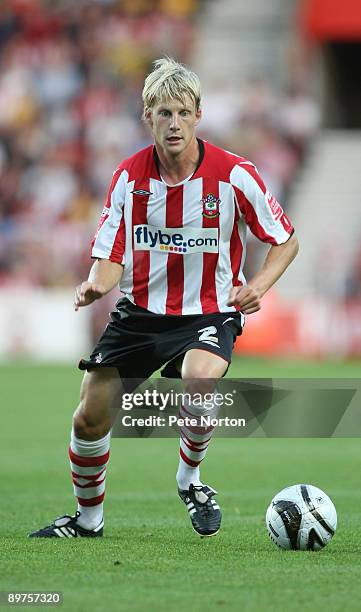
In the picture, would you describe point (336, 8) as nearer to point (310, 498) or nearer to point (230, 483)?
point (230, 483)

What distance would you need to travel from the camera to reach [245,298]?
5.82 meters

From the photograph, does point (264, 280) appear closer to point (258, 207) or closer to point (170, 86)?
point (258, 207)

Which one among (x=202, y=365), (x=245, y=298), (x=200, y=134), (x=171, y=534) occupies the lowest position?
(x=200, y=134)

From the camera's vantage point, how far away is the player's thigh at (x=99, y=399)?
6.04m

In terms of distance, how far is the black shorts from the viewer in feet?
20.1

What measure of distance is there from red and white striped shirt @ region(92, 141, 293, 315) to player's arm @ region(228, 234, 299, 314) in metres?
0.05

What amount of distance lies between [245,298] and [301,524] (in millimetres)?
1027

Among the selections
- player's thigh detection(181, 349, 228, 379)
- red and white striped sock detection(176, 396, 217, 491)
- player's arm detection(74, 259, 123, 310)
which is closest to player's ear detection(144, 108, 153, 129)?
player's arm detection(74, 259, 123, 310)

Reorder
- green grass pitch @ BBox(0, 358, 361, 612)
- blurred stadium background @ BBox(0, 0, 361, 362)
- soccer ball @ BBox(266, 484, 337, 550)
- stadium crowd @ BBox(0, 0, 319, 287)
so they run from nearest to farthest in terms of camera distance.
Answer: green grass pitch @ BBox(0, 358, 361, 612) < soccer ball @ BBox(266, 484, 337, 550) < blurred stadium background @ BBox(0, 0, 361, 362) < stadium crowd @ BBox(0, 0, 319, 287)

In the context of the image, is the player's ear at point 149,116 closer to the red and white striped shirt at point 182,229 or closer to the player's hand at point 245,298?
the red and white striped shirt at point 182,229

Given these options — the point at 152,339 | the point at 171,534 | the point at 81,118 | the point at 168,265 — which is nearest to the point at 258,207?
the point at 168,265

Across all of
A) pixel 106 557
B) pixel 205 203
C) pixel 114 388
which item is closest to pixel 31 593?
pixel 106 557

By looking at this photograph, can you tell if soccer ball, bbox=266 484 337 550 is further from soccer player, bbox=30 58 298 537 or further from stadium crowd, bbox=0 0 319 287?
stadium crowd, bbox=0 0 319 287

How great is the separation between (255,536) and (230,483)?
229 centimetres
